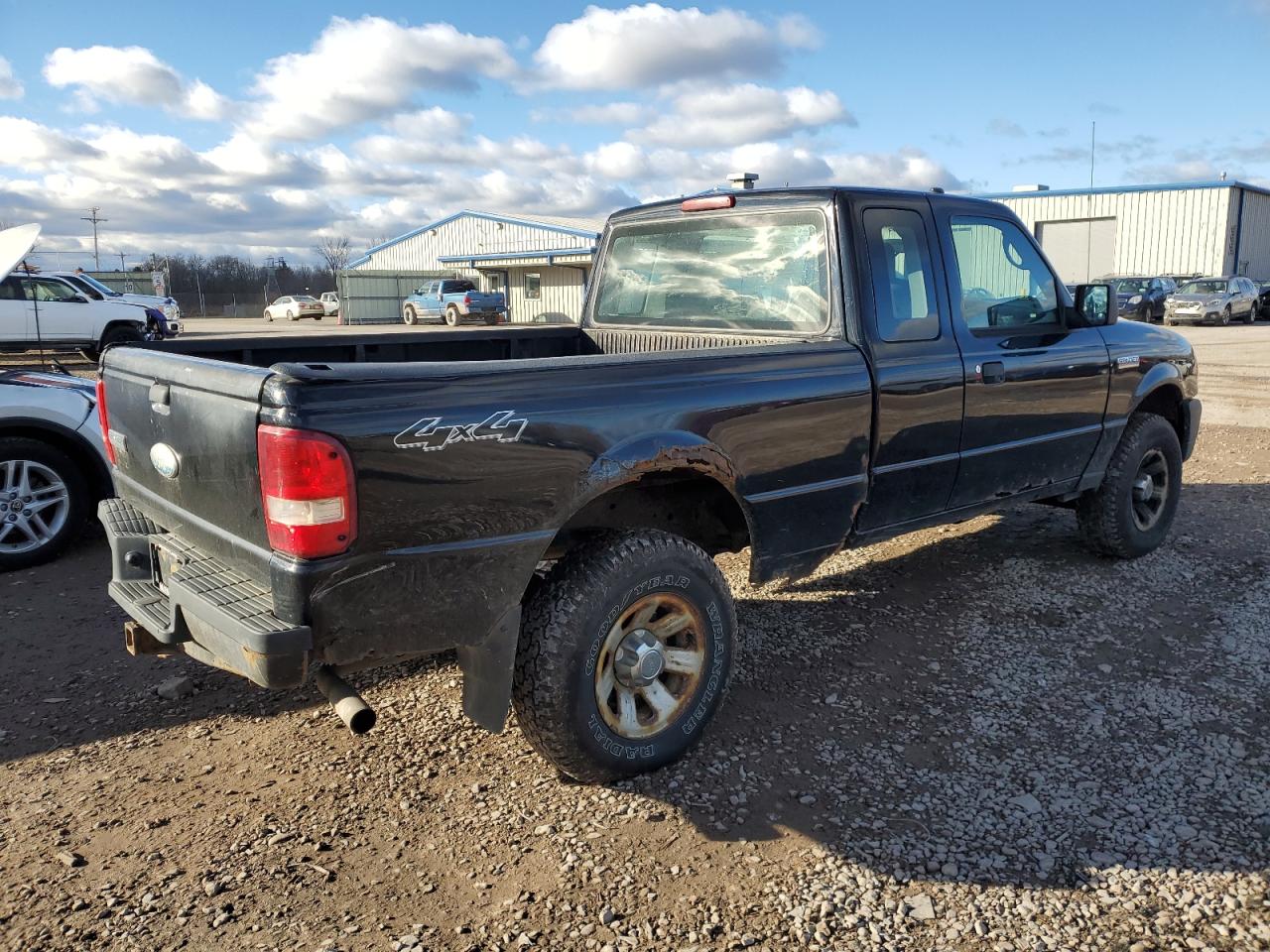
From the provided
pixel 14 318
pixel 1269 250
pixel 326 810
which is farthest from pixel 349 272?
pixel 326 810

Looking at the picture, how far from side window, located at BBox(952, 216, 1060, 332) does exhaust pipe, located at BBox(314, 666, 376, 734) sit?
306cm

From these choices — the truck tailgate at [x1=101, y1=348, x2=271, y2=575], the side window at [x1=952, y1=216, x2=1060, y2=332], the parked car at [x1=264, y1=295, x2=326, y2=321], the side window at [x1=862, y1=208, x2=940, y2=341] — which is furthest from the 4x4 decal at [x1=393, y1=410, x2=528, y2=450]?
the parked car at [x1=264, y1=295, x2=326, y2=321]

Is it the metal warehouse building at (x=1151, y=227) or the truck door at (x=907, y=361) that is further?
the metal warehouse building at (x=1151, y=227)

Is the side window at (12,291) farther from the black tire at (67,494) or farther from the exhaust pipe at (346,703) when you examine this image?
the exhaust pipe at (346,703)

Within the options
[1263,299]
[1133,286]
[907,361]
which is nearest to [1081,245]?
[1263,299]

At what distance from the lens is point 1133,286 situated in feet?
95.2

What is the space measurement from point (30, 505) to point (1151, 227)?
133ft

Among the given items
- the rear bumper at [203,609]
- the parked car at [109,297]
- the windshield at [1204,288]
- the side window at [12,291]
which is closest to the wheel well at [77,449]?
the rear bumper at [203,609]

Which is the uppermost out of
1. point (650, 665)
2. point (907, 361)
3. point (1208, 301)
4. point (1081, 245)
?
point (1081, 245)

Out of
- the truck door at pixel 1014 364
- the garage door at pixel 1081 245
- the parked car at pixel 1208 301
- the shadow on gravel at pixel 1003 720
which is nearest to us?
the shadow on gravel at pixel 1003 720

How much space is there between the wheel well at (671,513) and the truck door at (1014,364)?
3.92 ft

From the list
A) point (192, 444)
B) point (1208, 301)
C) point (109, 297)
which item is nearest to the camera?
point (192, 444)

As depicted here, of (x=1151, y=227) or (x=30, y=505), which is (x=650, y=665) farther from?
(x=1151, y=227)

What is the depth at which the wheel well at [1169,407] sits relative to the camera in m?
5.67
